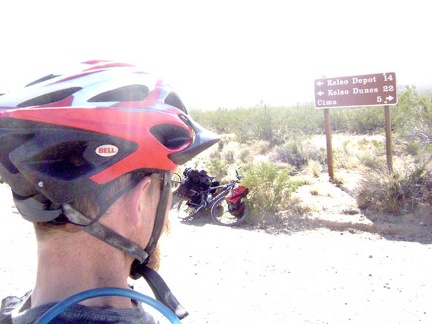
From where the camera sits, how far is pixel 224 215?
30.9ft

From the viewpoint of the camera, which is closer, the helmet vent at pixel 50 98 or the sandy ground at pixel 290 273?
the helmet vent at pixel 50 98

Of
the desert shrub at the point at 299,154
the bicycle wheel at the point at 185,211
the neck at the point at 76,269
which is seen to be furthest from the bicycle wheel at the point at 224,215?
the neck at the point at 76,269

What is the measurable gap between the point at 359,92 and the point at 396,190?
8.93 feet

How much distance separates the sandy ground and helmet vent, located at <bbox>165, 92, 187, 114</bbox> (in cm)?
296

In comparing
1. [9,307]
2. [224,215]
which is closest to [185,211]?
[224,215]

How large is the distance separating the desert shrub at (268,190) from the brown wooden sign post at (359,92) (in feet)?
7.06

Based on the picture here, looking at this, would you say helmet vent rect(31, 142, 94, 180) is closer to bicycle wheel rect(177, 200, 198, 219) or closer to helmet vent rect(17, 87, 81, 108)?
helmet vent rect(17, 87, 81, 108)

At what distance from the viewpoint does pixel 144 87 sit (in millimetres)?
1548

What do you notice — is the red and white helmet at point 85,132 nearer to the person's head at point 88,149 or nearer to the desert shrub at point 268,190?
the person's head at point 88,149

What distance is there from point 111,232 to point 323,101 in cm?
1016

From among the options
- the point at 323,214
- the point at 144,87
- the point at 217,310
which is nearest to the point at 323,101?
the point at 323,214

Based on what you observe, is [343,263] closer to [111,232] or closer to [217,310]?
[217,310]

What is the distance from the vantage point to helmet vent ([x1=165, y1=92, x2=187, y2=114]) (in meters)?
1.65

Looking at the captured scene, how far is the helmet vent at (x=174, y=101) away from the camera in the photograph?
165cm
